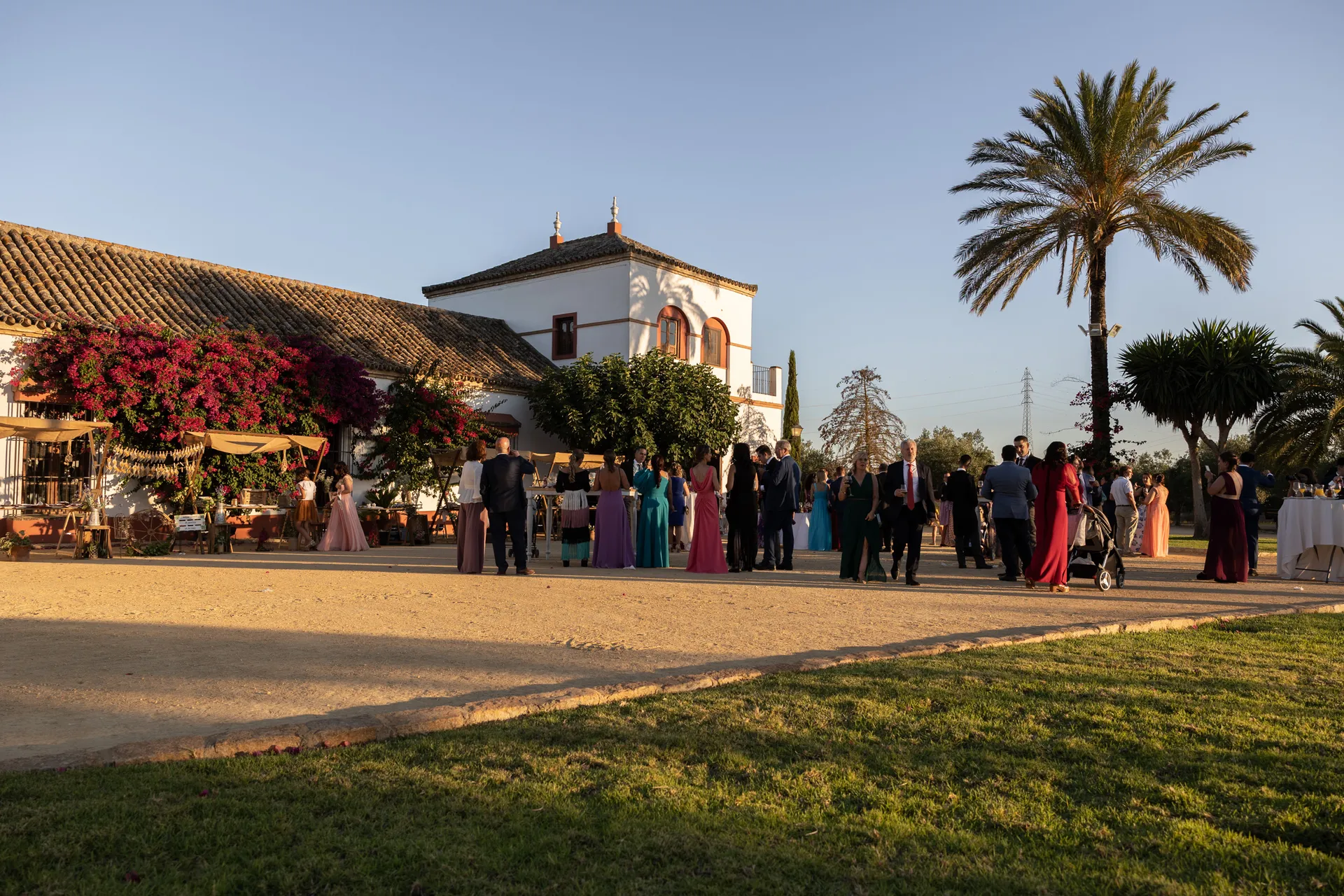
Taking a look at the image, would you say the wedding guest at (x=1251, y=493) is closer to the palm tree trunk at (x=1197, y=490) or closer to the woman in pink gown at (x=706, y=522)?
the woman in pink gown at (x=706, y=522)

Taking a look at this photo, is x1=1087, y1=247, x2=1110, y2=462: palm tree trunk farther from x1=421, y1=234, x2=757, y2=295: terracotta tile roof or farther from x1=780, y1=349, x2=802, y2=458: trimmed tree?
x1=780, y1=349, x2=802, y2=458: trimmed tree

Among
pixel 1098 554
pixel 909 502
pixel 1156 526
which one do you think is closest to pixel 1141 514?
pixel 1156 526

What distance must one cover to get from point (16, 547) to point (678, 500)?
10.5 metres

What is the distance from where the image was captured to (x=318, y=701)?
5.18 meters

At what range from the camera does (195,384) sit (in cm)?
1945

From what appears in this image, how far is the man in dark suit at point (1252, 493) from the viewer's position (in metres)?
13.8

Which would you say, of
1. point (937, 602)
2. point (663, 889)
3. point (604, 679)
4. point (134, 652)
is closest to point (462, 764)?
point (663, 889)

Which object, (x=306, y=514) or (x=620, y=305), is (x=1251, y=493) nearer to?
(x=306, y=514)

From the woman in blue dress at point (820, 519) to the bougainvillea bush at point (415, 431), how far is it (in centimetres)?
867

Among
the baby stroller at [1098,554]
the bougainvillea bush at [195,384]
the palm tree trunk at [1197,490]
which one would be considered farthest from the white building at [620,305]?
the baby stroller at [1098,554]

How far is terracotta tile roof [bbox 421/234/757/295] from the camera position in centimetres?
3119

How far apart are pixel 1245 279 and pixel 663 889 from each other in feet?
78.5

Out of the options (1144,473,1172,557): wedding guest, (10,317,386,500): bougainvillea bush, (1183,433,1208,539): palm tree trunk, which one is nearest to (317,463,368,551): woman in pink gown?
(10,317,386,500): bougainvillea bush

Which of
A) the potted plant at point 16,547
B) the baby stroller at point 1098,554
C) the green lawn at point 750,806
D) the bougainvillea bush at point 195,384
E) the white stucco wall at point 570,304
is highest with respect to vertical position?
the white stucco wall at point 570,304
